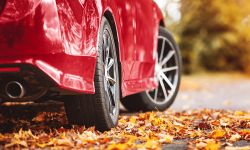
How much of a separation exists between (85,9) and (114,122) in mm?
1172

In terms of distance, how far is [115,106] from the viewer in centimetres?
544

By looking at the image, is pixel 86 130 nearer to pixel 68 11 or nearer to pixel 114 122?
pixel 114 122

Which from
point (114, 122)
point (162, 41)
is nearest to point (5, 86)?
point (114, 122)

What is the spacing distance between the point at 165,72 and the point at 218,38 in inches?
710

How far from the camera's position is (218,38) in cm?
2581

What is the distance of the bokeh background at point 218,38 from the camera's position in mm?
25375

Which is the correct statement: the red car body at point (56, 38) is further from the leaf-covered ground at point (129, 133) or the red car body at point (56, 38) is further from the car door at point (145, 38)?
the car door at point (145, 38)

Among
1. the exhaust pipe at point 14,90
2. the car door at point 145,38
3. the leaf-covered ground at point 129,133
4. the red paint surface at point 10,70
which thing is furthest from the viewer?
the car door at point 145,38

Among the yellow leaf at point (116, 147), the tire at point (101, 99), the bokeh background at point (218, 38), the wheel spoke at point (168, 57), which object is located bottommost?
the yellow leaf at point (116, 147)

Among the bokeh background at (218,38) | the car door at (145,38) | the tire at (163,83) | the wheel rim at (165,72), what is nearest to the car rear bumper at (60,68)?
the car door at (145,38)

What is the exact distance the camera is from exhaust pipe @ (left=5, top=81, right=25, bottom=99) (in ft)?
14.0

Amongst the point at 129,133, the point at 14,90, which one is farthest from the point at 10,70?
the point at 129,133

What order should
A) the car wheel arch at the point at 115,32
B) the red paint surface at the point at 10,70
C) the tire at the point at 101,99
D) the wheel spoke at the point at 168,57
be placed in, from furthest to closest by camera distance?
the wheel spoke at the point at 168,57 < the car wheel arch at the point at 115,32 < the tire at the point at 101,99 < the red paint surface at the point at 10,70

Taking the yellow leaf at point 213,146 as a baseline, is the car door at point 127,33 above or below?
above
